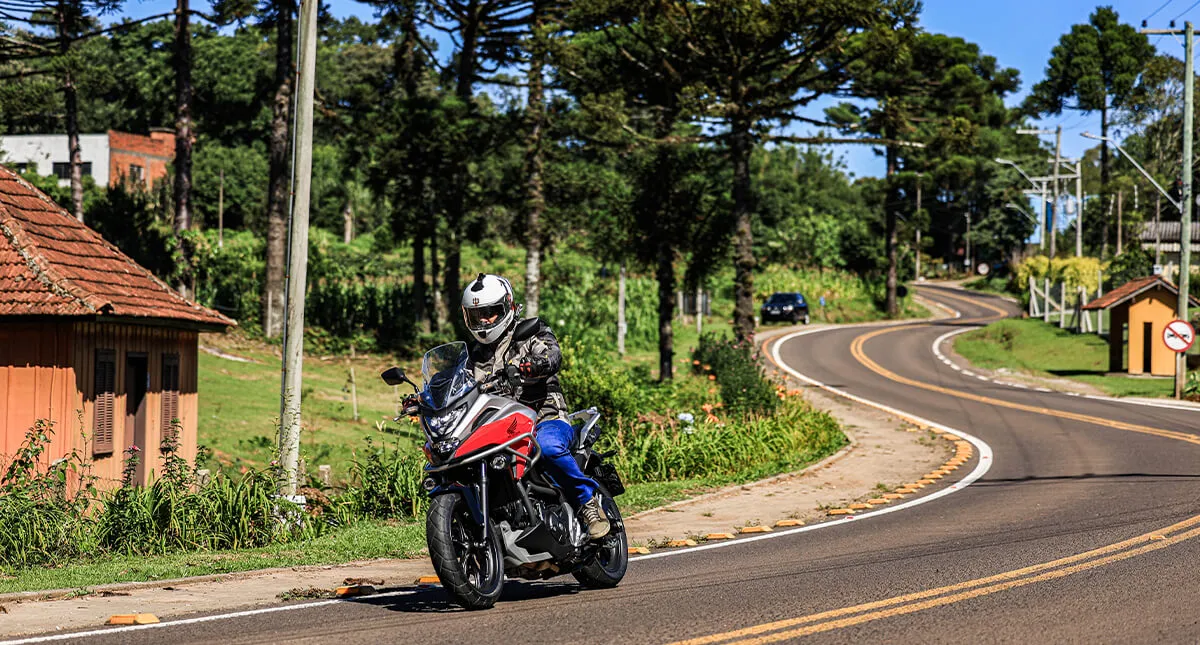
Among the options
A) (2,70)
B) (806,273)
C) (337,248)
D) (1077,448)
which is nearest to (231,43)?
(337,248)

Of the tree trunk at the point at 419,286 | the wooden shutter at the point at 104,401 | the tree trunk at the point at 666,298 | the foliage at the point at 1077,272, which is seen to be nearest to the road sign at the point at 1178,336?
the tree trunk at the point at 666,298

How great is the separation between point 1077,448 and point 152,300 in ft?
49.1

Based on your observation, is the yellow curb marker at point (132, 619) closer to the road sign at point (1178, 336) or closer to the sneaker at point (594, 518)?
the sneaker at point (594, 518)

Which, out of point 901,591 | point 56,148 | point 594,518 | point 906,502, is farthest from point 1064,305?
point 594,518

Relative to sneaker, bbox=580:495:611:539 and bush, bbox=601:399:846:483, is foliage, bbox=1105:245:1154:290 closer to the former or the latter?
bush, bbox=601:399:846:483

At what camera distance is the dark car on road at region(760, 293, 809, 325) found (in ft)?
222

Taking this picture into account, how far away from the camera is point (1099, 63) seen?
8194 cm

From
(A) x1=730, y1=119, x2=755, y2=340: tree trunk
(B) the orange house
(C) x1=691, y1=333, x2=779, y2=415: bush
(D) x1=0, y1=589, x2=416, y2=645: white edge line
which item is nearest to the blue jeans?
(D) x1=0, y1=589, x2=416, y2=645: white edge line

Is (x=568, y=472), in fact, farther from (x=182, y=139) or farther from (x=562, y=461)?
(x=182, y=139)

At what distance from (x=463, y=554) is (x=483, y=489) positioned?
435mm

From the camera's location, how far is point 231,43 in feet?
255

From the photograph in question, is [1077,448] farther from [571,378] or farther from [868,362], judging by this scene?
[868,362]

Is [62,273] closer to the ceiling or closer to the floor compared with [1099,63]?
closer to the floor

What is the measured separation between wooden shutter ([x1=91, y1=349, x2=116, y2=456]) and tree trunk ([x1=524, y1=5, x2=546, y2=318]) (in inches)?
843
